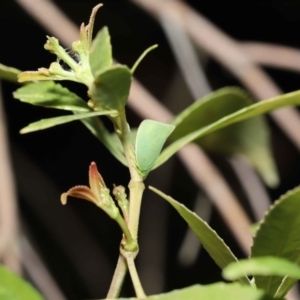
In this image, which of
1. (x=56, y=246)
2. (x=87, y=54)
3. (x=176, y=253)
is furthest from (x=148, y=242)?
(x=87, y=54)

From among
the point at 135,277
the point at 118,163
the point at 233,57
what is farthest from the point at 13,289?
the point at 118,163

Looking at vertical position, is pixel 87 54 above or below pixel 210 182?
above

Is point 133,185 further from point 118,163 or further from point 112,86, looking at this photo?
point 118,163

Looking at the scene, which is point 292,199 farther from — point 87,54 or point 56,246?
point 56,246

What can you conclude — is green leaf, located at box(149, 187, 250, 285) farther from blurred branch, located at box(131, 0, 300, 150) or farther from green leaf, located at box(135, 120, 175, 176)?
blurred branch, located at box(131, 0, 300, 150)

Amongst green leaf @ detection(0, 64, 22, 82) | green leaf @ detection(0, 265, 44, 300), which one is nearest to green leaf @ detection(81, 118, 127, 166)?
green leaf @ detection(0, 64, 22, 82)

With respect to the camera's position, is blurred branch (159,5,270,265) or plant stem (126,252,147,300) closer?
plant stem (126,252,147,300)
